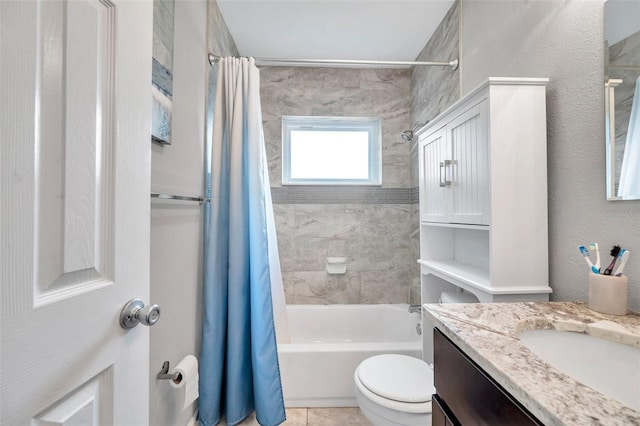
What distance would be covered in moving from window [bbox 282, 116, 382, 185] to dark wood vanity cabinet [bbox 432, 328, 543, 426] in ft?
6.27

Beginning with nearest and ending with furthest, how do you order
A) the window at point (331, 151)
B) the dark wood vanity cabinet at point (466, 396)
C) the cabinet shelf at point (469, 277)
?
the dark wood vanity cabinet at point (466, 396) → the cabinet shelf at point (469, 277) → the window at point (331, 151)

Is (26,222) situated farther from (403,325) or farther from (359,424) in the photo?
(403,325)

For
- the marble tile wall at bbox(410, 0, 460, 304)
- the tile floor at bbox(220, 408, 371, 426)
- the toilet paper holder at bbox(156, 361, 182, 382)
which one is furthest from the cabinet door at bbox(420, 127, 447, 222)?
the toilet paper holder at bbox(156, 361, 182, 382)

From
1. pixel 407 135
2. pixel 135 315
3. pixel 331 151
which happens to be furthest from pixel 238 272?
pixel 407 135

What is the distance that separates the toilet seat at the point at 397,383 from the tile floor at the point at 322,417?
474 mm

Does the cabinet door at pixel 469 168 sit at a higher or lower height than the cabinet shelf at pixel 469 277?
higher

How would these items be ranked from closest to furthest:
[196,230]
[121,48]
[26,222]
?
1. [26,222]
2. [121,48]
3. [196,230]

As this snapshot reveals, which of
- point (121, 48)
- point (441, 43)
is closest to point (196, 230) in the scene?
point (121, 48)

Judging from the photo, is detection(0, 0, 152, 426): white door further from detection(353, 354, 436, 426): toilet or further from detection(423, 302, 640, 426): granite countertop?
detection(353, 354, 436, 426): toilet

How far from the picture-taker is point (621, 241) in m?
0.78

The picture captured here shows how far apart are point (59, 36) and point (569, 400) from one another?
39.2 inches

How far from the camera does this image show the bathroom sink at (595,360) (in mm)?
586

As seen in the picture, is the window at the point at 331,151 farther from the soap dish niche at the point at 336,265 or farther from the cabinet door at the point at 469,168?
the cabinet door at the point at 469,168

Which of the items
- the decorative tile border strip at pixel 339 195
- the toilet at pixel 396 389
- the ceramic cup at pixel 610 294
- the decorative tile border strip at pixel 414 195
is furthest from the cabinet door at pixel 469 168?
the decorative tile border strip at pixel 339 195
